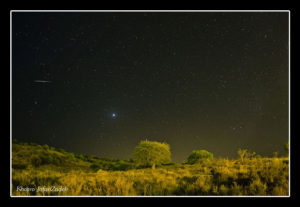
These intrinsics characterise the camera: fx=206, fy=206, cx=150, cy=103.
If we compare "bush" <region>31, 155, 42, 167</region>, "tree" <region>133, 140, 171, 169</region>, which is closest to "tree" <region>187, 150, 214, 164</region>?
"tree" <region>133, 140, 171, 169</region>

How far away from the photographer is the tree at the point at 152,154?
50.1ft

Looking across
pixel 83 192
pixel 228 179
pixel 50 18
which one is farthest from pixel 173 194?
pixel 50 18

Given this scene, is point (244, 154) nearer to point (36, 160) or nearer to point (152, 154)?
point (152, 154)

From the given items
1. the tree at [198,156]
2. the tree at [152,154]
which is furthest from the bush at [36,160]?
the tree at [198,156]

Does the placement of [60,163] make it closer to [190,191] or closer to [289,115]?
[190,191]

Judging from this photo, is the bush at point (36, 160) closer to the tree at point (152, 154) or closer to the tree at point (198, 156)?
the tree at point (152, 154)

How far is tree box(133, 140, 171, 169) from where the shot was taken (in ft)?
50.1

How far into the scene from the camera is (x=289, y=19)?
630 cm

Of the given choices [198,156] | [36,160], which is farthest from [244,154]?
[36,160]

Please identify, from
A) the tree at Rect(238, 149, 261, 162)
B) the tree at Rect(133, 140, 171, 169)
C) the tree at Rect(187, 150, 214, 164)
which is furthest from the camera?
the tree at Rect(133, 140, 171, 169)

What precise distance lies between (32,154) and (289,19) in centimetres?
1794

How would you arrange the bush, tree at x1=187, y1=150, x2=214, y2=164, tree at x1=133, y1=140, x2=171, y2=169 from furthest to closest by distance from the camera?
tree at x1=133, y1=140, x2=171, y2=169
tree at x1=187, y1=150, x2=214, y2=164
the bush

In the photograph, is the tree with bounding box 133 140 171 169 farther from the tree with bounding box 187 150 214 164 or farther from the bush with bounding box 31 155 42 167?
the bush with bounding box 31 155 42 167

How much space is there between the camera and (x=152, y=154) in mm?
15219
